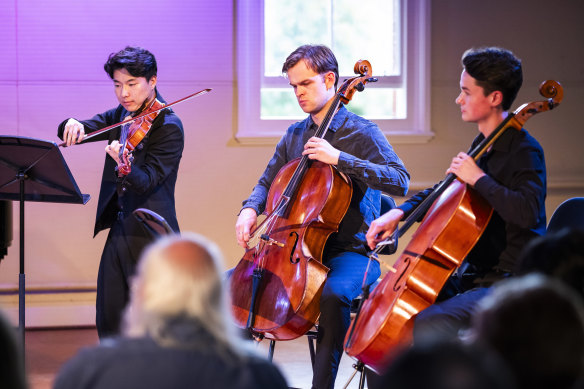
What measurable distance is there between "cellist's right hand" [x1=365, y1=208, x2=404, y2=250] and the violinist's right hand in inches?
55.3

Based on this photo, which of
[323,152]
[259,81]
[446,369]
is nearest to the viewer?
[446,369]

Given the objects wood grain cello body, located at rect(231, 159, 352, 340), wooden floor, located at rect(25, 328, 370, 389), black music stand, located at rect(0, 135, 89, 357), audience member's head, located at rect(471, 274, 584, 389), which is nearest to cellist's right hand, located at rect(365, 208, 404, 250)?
wood grain cello body, located at rect(231, 159, 352, 340)

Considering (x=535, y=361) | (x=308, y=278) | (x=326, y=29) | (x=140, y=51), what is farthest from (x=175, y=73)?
(x=535, y=361)

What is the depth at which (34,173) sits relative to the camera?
3.04 meters

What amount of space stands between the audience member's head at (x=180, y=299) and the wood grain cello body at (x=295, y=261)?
1.27 metres

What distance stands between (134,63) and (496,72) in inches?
61.6

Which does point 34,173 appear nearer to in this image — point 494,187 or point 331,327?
point 331,327

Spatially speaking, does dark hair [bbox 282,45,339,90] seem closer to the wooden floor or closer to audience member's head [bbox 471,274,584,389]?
the wooden floor

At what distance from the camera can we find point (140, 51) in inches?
128

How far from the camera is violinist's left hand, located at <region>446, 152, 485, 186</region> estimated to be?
233cm

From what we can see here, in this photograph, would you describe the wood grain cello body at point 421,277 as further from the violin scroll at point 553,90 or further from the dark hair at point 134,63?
the dark hair at point 134,63

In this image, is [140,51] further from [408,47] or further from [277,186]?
[408,47]

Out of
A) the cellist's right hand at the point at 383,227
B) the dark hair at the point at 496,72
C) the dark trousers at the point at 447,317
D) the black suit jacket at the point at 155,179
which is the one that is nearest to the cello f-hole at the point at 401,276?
the dark trousers at the point at 447,317

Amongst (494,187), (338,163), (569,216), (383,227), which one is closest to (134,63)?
(338,163)
